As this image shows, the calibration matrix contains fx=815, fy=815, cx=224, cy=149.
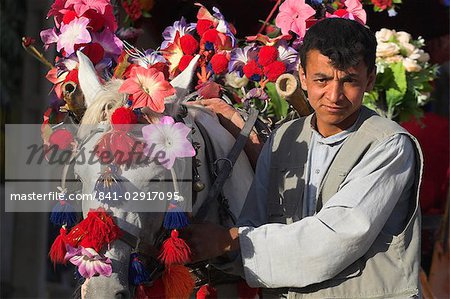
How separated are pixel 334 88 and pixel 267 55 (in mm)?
888

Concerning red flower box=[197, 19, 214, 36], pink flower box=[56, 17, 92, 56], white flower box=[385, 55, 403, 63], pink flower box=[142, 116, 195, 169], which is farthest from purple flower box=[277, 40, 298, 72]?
white flower box=[385, 55, 403, 63]

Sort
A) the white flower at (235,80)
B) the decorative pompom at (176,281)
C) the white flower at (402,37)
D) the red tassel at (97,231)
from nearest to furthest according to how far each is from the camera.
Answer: the red tassel at (97,231) < the decorative pompom at (176,281) < the white flower at (235,80) < the white flower at (402,37)

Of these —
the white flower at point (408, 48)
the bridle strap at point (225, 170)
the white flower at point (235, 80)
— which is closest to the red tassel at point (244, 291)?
the bridle strap at point (225, 170)

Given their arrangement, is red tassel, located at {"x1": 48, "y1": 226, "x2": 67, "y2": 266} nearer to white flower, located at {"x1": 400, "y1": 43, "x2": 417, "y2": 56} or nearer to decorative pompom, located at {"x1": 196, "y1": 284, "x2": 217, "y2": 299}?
decorative pompom, located at {"x1": 196, "y1": 284, "x2": 217, "y2": 299}

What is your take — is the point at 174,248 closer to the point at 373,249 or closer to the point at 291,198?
the point at 291,198

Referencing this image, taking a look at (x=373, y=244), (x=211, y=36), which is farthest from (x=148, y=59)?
(x=373, y=244)

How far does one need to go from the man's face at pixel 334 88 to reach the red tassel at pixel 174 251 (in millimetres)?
624

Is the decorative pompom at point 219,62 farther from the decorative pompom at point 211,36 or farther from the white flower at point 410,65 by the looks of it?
the white flower at point 410,65

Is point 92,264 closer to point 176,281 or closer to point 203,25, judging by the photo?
point 176,281

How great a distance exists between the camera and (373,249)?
8.48 feet

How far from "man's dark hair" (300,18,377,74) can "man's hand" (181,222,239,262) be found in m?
0.65

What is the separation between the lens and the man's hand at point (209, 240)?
8.67ft

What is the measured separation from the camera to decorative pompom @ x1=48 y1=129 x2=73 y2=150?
2.83 m

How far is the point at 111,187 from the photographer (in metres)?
2.52
